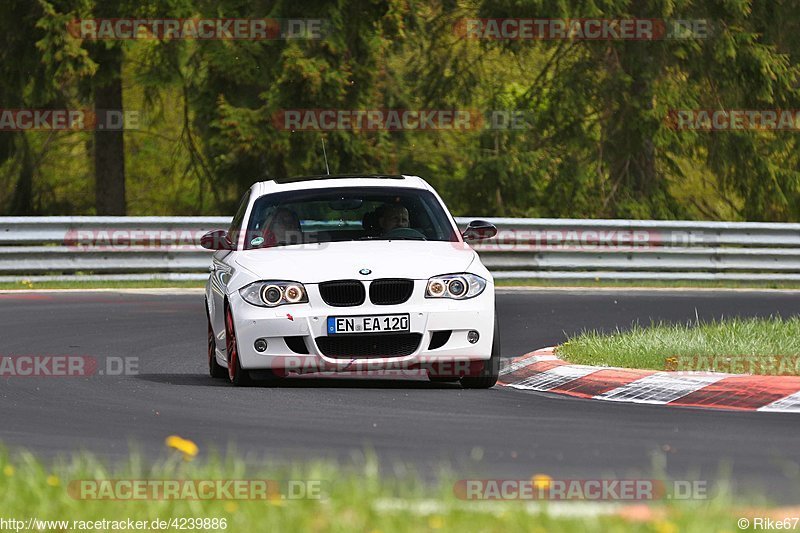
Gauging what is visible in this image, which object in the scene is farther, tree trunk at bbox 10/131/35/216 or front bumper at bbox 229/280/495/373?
tree trunk at bbox 10/131/35/216

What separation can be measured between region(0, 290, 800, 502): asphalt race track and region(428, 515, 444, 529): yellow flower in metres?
1.31

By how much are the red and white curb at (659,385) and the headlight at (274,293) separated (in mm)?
Answer: 1828

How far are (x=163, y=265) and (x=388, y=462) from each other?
15738 mm

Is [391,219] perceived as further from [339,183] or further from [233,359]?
[233,359]

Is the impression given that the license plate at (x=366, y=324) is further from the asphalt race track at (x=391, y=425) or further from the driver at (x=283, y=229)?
the driver at (x=283, y=229)

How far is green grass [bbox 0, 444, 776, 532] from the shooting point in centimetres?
568

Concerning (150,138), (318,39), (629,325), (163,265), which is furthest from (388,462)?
(150,138)

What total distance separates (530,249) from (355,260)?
13.0 meters

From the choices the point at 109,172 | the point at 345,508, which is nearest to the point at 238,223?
the point at 345,508

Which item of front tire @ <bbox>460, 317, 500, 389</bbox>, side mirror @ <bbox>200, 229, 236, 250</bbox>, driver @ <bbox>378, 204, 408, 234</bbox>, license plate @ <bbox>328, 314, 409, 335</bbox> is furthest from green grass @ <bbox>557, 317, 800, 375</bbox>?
side mirror @ <bbox>200, 229, 236, 250</bbox>

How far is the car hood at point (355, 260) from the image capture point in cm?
1092

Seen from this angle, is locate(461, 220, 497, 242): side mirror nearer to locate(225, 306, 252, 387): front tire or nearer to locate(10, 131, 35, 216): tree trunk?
locate(225, 306, 252, 387): front tire

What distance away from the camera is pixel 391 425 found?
906 centimetres

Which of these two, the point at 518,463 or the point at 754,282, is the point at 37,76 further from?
the point at 518,463
